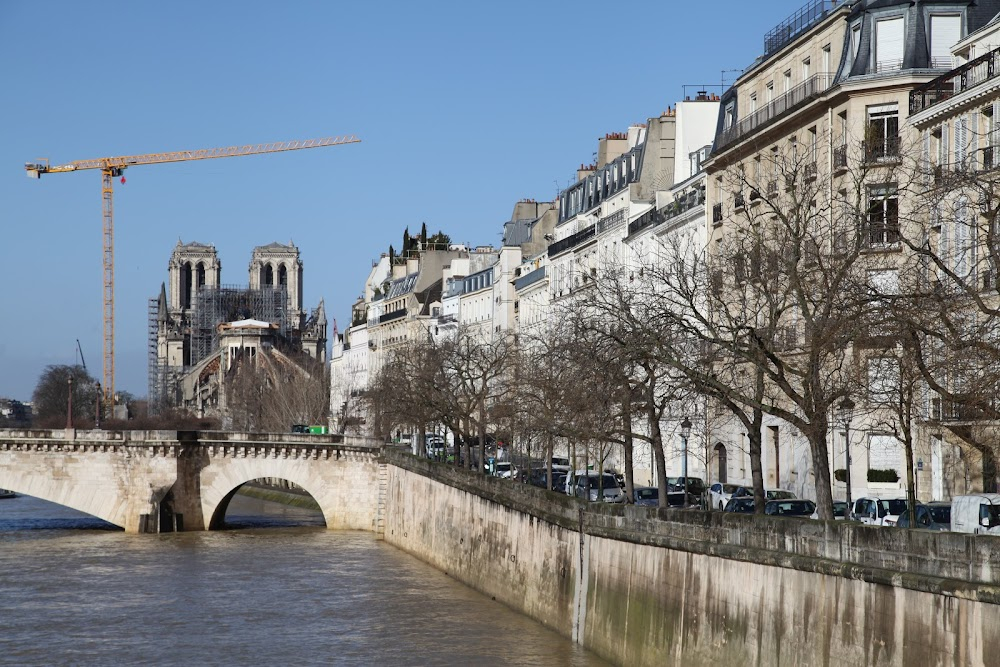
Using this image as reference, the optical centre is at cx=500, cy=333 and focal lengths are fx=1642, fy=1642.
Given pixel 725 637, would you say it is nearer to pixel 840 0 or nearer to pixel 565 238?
pixel 840 0

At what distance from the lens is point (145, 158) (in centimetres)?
17275

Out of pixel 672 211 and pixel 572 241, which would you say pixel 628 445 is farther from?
pixel 572 241

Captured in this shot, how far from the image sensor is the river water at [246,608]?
35.3 meters

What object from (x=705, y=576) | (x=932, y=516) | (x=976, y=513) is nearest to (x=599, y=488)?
(x=932, y=516)

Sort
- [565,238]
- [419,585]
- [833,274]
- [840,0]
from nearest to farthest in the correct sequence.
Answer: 1. [833,274]
2. [840,0]
3. [419,585]
4. [565,238]

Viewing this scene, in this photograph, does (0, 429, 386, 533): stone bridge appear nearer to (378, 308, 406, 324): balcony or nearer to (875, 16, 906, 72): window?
(875, 16, 906, 72): window

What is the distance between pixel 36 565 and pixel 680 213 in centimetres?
2475

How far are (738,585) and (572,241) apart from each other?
51634 mm

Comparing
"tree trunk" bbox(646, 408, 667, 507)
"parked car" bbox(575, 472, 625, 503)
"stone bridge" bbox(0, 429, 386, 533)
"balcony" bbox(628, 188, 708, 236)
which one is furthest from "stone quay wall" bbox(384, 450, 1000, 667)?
"stone bridge" bbox(0, 429, 386, 533)

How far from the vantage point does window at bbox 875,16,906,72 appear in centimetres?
4119

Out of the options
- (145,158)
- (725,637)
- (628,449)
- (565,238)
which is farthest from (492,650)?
(145,158)

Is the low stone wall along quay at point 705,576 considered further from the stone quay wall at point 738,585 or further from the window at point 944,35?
the window at point 944,35

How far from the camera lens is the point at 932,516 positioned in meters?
29.5

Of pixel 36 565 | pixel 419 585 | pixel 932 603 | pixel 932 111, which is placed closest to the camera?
pixel 932 603
